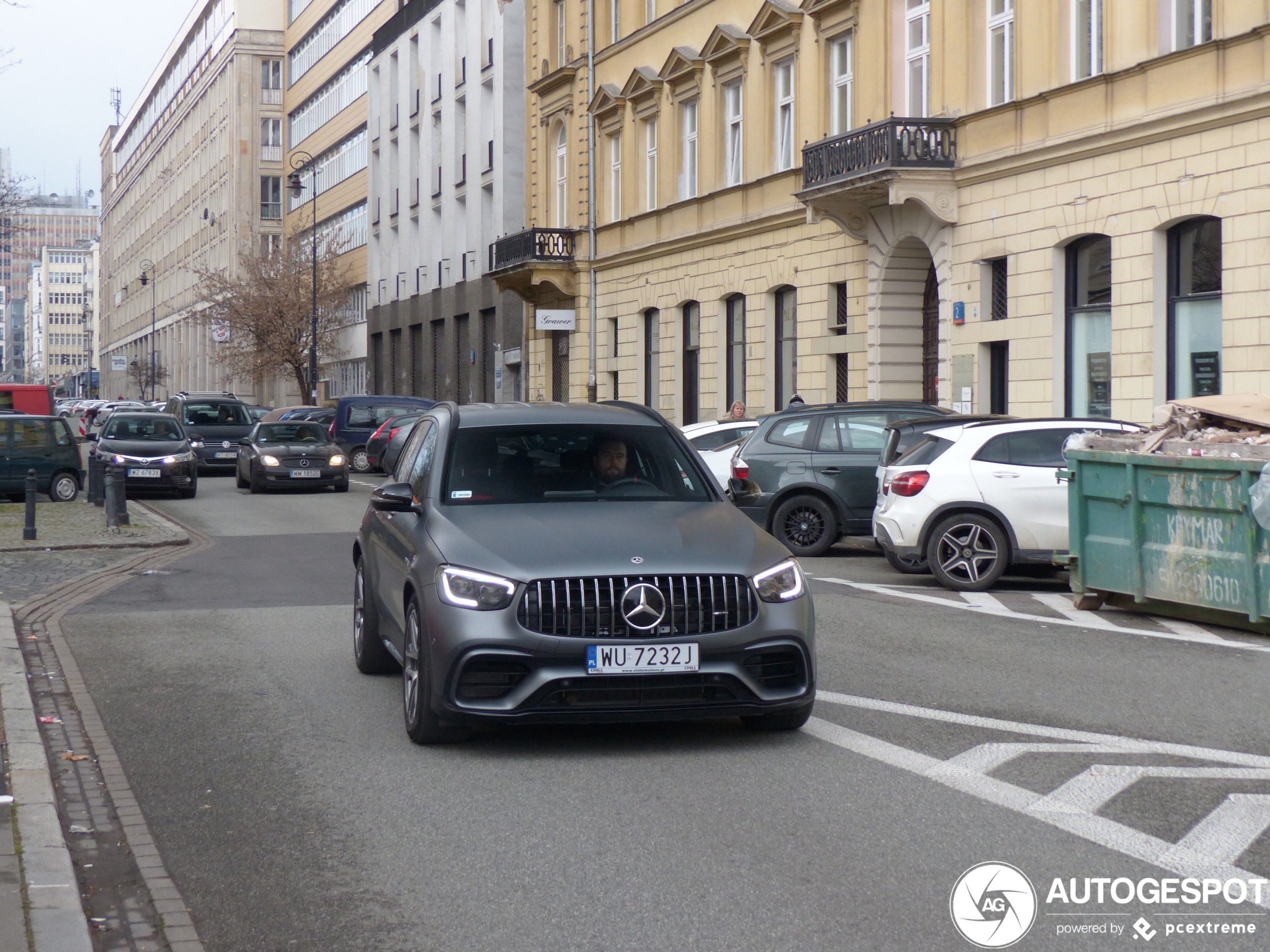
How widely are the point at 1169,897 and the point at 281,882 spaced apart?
8.87ft

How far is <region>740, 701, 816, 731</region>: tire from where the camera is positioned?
720 centimetres

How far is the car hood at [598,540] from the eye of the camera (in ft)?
22.3

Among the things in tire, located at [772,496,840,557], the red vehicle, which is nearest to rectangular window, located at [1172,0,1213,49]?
tire, located at [772,496,840,557]

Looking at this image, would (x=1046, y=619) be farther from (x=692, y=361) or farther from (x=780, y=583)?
(x=692, y=361)

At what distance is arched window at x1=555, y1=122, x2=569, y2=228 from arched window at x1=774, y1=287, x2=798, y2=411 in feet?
42.8

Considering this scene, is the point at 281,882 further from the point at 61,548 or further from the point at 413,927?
the point at 61,548

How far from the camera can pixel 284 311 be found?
69.9m

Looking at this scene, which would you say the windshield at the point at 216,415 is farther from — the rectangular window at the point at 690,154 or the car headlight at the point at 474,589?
the car headlight at the point at 474,589

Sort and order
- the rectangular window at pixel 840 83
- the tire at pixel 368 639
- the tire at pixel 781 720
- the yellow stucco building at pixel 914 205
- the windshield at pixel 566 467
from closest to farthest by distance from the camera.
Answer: the tire at pixel 781 720 → the windshield at pixel 566 467 → the tire at pixel 368 639 → the yellow stucco building at pixel 914 205 → the rectangular window at pixel 840 83

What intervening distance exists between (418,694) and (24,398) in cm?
2846

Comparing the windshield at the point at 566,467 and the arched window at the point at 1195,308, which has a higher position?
the arched window at the point at 1195,308

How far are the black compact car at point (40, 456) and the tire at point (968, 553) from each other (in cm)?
1600

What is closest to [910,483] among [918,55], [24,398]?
[918,55]

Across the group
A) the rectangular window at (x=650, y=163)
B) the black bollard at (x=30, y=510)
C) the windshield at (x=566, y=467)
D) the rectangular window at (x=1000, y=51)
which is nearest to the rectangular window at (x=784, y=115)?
the rectangular window at (x=650, y=163)
